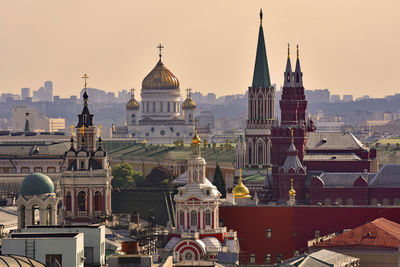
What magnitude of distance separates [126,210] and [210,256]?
80.9 ft

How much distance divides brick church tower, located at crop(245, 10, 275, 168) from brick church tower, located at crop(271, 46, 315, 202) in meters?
7.77

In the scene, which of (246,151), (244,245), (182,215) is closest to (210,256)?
(182,215)

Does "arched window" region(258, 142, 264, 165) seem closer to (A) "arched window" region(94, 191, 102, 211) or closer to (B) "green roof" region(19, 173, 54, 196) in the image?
(A) "arched window" region(94, 191, 102, 211)

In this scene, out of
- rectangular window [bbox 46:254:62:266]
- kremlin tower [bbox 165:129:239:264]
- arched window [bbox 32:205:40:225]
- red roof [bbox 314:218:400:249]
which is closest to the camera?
rectangular window [bbox 46:254:62:266]

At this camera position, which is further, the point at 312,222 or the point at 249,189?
the point at 249,189

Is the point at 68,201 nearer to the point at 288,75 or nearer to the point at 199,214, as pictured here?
the point at 199,214

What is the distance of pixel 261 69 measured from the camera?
166 meters

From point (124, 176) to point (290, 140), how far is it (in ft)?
123

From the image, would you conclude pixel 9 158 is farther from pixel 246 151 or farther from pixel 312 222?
pixel 312 222

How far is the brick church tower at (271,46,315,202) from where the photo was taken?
14075cm

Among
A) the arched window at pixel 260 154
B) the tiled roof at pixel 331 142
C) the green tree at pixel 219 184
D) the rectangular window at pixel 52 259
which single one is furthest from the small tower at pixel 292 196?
the rectangular window at pixel 52 259

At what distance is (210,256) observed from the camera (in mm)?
107188

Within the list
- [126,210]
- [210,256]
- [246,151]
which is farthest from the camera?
[246,151]

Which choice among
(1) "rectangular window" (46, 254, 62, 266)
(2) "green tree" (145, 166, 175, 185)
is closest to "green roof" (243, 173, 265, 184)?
(2) "green tree" (145, 166, 175, 185)
